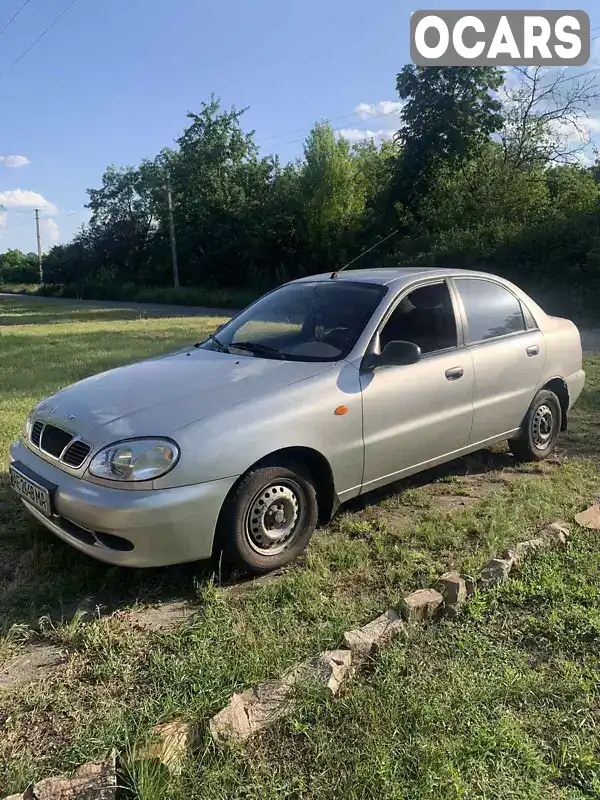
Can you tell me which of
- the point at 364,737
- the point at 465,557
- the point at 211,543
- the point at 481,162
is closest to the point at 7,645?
the point at 211,543

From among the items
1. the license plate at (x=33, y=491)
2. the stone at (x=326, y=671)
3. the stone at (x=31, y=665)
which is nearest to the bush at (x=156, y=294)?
the license plate at (x=33, y=491)

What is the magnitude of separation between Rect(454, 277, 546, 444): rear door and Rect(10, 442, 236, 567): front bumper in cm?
223

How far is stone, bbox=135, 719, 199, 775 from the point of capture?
2076mm

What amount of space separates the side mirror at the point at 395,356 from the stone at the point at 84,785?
8.15 ft

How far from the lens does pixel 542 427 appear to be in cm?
529

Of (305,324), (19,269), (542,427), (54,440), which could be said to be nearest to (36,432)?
(54,440)

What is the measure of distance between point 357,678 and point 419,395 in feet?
6.53

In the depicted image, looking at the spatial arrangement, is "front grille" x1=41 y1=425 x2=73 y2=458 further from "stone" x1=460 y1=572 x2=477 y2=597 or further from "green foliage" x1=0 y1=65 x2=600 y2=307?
"green foliage" x1=0 y1=65 x2=600 y2=307

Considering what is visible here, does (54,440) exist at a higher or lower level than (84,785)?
higher

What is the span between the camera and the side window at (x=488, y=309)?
463cm

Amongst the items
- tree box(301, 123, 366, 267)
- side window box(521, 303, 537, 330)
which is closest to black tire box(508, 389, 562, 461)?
side window box(521, 303, 537, 330)

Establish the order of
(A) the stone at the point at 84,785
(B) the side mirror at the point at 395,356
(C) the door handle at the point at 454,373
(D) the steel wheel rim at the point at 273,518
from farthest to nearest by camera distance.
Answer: (C) the door handle at the point at 454,373, (B) the side mirror at the point at 395,356, (D) the steel wheel rim at the point at 273,518, (A) the stone at the point at 84,785

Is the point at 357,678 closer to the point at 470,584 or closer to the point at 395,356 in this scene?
the point at 470,584

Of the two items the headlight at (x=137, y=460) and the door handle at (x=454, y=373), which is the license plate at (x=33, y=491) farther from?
the door handle at (x=454, y=373)
